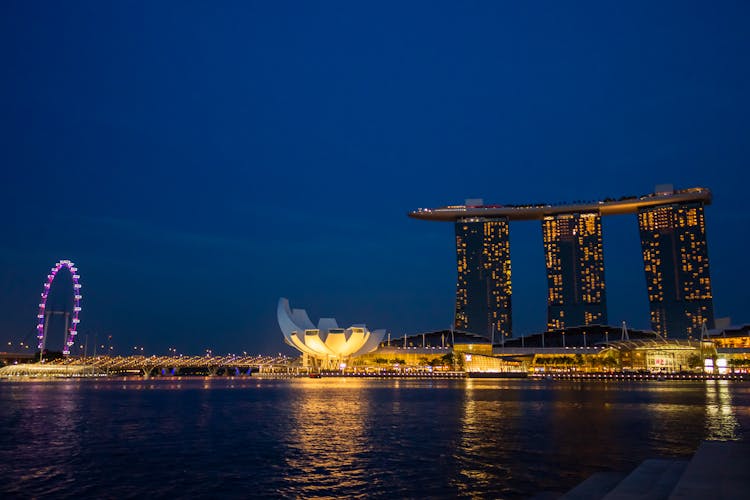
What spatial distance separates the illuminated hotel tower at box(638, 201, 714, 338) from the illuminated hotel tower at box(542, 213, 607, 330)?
50.5ft

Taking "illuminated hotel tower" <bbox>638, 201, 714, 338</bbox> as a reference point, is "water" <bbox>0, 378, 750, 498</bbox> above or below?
below

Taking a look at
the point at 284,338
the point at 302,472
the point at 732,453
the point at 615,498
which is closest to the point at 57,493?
the point at 302,472

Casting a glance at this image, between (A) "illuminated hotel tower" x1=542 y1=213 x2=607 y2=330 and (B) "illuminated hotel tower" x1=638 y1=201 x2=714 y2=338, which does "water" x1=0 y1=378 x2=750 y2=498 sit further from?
(A) "illuminated hotel tower" x1=542 y1=213 x2=607 y2=330

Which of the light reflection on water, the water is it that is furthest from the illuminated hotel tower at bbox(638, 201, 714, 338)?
the water

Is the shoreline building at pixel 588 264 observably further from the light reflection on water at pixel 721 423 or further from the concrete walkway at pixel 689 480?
the concrete walkway at pixel 689 480

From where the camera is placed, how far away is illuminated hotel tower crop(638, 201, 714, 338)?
17212cm

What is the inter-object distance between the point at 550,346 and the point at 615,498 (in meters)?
148

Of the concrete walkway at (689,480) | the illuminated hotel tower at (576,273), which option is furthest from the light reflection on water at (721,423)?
the illuminated hotel tower at (576,273)

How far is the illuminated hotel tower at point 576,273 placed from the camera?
192 metres

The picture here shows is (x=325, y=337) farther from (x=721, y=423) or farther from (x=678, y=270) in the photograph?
(x=721, y=423)

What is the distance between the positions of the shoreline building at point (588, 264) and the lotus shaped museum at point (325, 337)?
48292 mm

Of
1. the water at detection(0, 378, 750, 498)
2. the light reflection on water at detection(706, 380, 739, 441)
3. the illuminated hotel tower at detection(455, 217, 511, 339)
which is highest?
the illuminated hotel tower at detection(455, 217, 511, 339)

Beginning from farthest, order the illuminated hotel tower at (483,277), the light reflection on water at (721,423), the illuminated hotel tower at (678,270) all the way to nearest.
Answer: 1. the illuminated hotel tower at (483,277)
2. the illuminated hotel tower at (678,270)
3. the light reflection on water at (721,423)

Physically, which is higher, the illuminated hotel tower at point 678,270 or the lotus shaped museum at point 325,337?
the illuminated hotel tower at point 678,270
